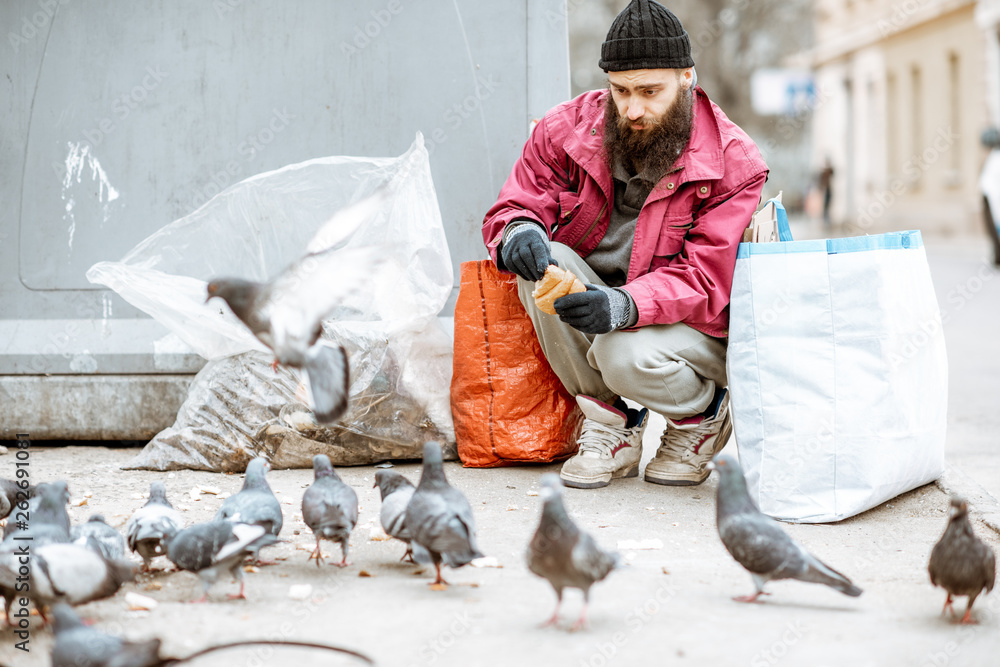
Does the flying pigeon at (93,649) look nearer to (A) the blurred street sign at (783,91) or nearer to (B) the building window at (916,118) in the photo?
(A) the blurred street sign at (783,91)

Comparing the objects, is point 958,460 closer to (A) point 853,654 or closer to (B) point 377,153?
(A) point 853,654

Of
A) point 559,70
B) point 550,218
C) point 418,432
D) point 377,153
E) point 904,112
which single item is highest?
point 904,112

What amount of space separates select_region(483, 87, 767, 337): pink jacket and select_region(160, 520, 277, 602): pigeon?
1.72m

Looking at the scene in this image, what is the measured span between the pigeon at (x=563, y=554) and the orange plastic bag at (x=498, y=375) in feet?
5.78

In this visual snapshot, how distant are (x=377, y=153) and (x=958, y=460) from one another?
3129 millimetres

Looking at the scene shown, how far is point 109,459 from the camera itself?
4.60 meters

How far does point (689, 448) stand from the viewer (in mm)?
4277

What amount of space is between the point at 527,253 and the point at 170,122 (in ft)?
6.84

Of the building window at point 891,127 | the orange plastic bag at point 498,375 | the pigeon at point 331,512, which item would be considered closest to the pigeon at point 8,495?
the pigeon at point 331,512

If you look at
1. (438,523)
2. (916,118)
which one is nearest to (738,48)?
(916,118)

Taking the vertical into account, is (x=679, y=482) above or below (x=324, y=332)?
below

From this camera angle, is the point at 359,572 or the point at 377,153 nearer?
the point at 359,572

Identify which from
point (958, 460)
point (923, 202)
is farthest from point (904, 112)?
point (958, 460)

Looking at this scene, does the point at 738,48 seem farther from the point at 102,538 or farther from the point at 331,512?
the point at 102,538
